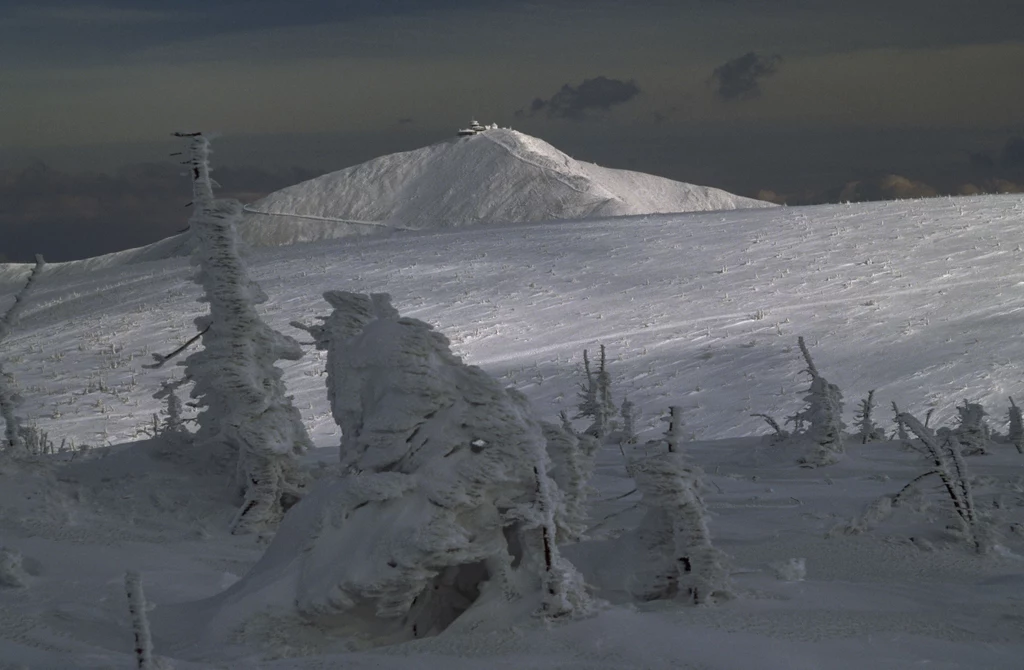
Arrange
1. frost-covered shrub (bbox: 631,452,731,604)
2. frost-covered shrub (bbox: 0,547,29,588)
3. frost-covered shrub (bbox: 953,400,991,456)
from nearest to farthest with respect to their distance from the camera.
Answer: frost-covered shrub (bbox: 631,452,731,604)
frost-covered shrub (bbox: 0,547,29,588)
frost-covered shrub (bbox: 953,400,991,456)

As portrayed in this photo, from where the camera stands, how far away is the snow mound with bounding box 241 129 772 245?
127 meters

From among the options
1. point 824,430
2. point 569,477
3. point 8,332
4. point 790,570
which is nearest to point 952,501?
point 790,570

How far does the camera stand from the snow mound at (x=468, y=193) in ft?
416

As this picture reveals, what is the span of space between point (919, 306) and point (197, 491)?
3419 cm

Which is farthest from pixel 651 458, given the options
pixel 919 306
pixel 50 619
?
pixel 919 306

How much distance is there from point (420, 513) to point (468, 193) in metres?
123

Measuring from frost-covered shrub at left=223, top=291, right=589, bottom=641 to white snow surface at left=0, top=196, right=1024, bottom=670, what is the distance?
0.35 meters

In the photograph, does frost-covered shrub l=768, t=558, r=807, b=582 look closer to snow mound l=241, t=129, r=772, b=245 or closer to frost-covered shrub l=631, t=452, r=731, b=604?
frost-covered shrub l=631, t=452, r=731, b=604

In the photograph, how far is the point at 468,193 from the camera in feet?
431

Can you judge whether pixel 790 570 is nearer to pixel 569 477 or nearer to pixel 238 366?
pixel 569 477

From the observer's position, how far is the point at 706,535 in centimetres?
977

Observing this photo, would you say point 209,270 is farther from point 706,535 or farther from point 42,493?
point 706,535

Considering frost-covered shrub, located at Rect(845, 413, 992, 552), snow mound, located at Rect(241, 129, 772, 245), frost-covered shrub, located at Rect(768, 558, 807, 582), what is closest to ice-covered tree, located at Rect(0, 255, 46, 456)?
frost-covered shrub, located at Rect(768, 558, 807, 582)

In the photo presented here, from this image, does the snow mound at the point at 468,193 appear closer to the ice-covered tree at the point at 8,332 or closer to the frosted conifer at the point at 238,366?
the ice-covered tree at the point at 8,332
